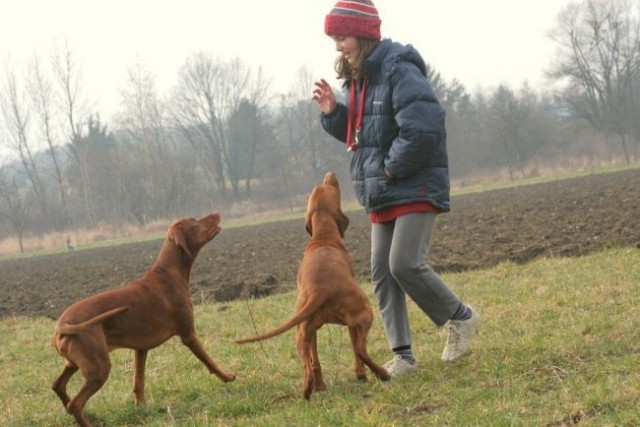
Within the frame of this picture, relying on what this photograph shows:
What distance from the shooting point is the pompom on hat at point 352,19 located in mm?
5145

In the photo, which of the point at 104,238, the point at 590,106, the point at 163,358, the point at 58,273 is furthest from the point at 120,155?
the point at 163,358

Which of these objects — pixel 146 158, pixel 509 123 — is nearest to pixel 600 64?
pixel 509 123

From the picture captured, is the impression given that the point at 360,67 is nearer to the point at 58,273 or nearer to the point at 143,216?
the point at 58,273

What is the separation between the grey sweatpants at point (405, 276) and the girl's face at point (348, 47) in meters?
1.13

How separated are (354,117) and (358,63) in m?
0.40

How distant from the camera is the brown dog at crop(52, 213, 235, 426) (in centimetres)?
494

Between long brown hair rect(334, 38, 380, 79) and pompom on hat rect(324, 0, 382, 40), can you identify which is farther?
long brown hair rect(334, 38, 380, 79)

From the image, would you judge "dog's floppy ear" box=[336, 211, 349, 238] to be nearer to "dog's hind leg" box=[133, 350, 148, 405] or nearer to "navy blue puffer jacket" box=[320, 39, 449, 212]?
"navy blue puffer jacket" box=[320, 39, 449, 212]

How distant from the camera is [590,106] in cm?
6494

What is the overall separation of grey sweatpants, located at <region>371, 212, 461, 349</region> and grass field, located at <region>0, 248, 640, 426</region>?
0.37 m

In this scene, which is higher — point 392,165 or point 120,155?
point 120,155

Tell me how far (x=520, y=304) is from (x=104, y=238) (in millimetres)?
42505

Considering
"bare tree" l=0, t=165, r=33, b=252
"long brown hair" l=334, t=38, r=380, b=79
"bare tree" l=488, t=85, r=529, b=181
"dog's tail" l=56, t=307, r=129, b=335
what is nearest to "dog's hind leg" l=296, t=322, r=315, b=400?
"dog's tail" l=56, t=307, r=129, b=335

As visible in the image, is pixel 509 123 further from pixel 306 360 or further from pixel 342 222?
pixel 306 360
